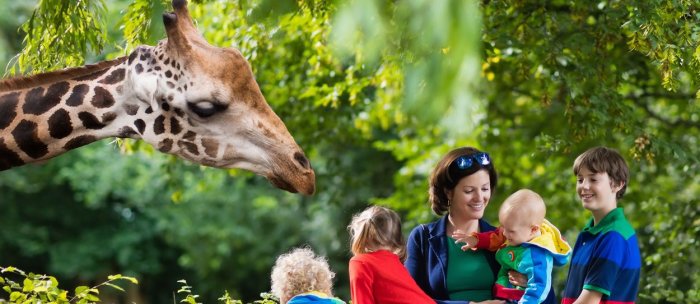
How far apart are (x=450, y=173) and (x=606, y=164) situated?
57 cm

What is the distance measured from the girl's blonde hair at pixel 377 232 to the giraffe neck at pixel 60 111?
0.89 meters

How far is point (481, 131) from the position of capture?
10352 mm

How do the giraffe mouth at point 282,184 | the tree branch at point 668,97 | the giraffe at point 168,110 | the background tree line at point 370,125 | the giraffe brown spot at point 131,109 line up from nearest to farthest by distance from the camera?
the background tree line at point 370,125 < the giraffe mouth at point 282,184 < the giraffe at point 168,110 < the giraffe brown spot at point 131,109 < the tree branch at point 668,97


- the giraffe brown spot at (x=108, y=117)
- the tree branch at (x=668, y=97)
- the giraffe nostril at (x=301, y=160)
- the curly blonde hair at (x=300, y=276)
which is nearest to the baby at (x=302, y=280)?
the curly blonde hair at (x=300, y=276)

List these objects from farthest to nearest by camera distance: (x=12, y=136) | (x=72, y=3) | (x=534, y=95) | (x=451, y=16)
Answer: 1. (x=534, y=95)
2. (x=72, y=3)
3. (x=12, y=136)
4. (x=451, y=16)

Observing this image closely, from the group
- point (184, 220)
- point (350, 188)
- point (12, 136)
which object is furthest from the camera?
point (184, 220)

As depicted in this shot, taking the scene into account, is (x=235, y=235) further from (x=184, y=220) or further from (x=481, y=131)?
(x=481, y=131)

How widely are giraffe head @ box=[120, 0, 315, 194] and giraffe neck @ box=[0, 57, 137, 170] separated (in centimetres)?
7

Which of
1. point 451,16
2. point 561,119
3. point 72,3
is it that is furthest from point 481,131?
point 451,16

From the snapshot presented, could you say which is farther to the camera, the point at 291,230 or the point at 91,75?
→ the point at 291,230

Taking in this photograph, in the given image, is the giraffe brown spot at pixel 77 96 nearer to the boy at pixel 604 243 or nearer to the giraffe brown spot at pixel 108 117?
the giraffe brown spot at pixel 108 117

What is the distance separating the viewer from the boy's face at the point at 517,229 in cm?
392

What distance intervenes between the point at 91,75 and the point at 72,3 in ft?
4.51

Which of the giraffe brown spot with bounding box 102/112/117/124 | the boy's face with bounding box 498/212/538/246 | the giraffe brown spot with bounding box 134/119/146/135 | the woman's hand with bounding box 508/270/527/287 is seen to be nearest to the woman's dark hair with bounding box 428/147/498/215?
the boy's face with bounding box 498/212/538/246
